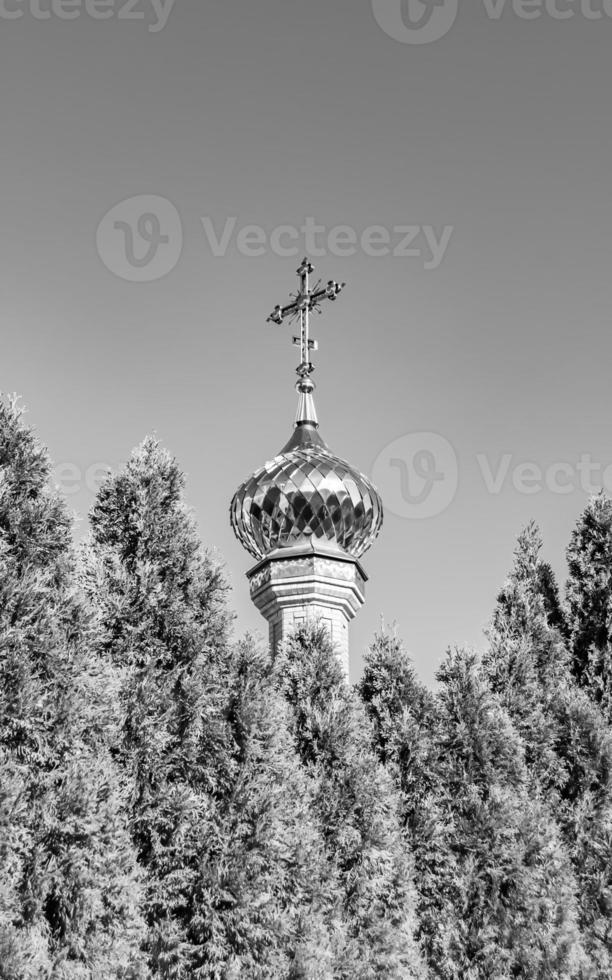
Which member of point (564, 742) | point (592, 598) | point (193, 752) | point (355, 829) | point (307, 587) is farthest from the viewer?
point (307, 587)

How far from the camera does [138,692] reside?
30.6 feet

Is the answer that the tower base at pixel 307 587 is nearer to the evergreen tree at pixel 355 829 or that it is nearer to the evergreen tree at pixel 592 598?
the evergreen tree at pixel 592 598

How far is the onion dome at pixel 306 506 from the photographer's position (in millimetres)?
20281

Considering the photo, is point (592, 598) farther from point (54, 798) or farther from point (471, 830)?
point (54, 798)

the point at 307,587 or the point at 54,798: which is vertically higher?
the point at 307,587

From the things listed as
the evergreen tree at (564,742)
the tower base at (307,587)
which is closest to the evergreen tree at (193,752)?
the evergreen tree at (564,742)

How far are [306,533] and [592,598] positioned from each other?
733cm

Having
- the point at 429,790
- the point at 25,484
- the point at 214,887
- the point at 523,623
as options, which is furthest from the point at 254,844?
the point at 523,623

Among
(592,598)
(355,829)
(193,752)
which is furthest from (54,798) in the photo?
(592,598)

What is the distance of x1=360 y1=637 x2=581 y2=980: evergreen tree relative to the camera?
10797mm

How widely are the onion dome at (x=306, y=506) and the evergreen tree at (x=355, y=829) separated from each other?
8753mm

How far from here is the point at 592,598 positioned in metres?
14.2

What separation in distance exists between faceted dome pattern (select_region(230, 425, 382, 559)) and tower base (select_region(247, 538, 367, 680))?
435 mm

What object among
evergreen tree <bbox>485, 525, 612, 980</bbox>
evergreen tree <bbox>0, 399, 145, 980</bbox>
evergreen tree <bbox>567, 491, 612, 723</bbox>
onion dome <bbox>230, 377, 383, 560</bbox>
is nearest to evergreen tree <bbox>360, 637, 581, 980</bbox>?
evergreen tree <bbox>485, 525, 612, 980</bbox>
